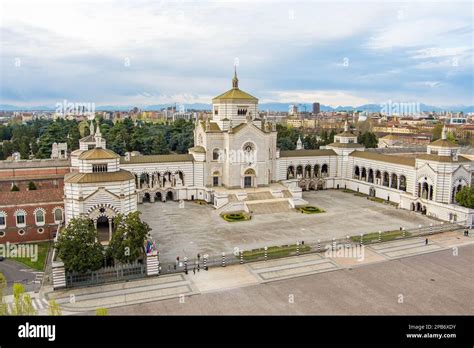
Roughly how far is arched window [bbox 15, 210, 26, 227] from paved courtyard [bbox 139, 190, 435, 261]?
10689 millimetres

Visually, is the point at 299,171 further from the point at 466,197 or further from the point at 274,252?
the point at 274,252

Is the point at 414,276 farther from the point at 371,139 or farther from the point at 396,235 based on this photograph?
the point at 371,139

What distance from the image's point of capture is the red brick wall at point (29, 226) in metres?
33.8

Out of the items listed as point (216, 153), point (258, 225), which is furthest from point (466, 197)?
point (216, 153)

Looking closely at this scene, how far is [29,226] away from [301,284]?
23219 mm

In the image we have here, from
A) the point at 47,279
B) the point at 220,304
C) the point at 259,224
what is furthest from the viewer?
the point at 259,224

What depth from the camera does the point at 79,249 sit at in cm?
2509

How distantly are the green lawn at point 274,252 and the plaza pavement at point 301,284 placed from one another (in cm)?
73

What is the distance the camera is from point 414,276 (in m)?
27.1

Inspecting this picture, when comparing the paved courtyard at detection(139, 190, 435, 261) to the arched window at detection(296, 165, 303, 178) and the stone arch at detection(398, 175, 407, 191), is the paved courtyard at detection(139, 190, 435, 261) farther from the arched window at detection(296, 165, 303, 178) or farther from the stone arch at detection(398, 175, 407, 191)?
the arched window at detection(296, 165, 303, 178)

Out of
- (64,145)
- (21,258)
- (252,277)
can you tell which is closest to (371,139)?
(64,145)

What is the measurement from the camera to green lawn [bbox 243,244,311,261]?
3025 cm

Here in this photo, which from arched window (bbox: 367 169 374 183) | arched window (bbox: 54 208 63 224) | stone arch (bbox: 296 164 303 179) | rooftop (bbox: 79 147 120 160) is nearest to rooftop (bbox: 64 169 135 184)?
rooftop (bbox: 79 147 120 160)

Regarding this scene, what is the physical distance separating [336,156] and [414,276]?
33.4m
